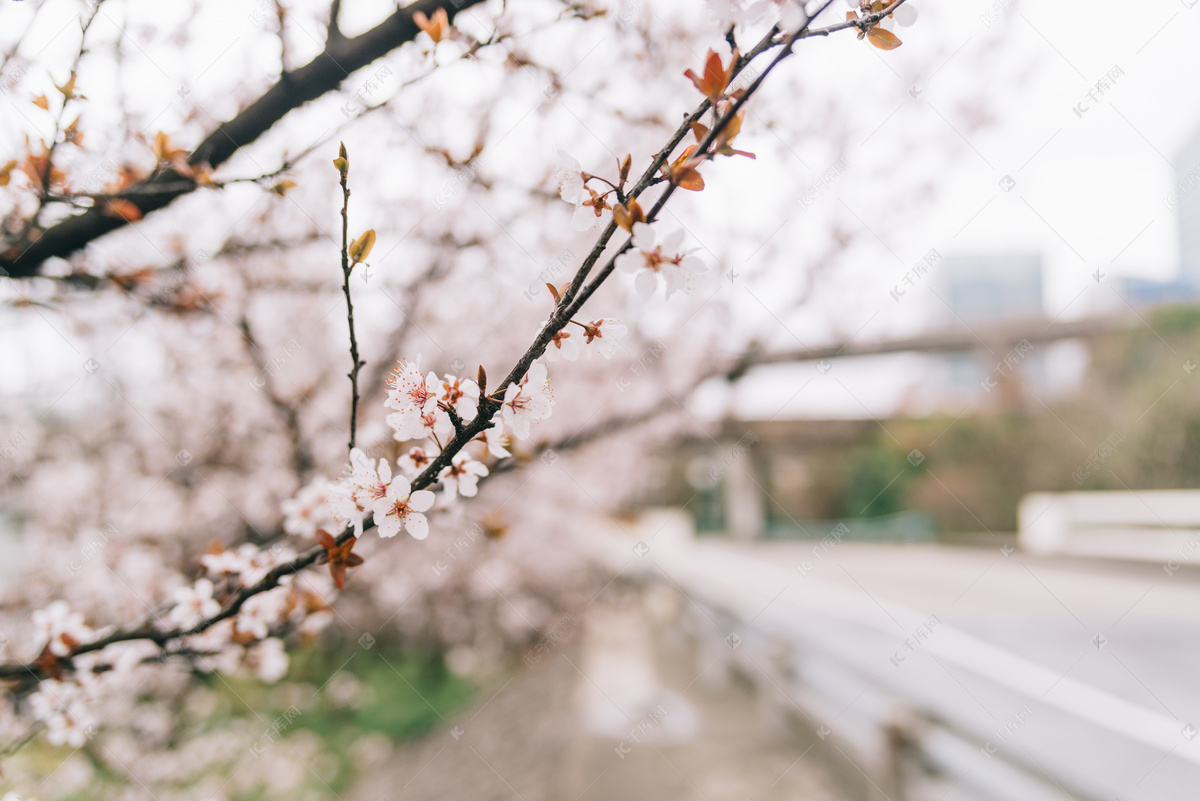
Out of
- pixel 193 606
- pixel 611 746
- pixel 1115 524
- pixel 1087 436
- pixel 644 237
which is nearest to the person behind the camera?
pixel 644 237

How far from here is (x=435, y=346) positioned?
3664 millimetres

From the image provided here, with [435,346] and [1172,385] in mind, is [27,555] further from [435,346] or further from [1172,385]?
[1172,385]

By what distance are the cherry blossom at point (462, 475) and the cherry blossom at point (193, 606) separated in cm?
83

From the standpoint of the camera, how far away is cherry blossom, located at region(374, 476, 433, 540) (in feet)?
2.91

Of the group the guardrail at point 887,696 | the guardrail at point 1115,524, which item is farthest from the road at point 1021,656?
the guardrail at point 1115,524

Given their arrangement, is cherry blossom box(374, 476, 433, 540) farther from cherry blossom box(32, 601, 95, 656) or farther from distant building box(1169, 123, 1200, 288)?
distant building box(1169, 123, 1200, 288)

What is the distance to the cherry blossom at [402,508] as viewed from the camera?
0.89 metres

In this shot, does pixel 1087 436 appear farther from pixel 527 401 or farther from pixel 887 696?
pixel 527 401

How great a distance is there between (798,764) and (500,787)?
6.36ft

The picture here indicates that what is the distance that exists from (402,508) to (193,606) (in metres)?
0.91

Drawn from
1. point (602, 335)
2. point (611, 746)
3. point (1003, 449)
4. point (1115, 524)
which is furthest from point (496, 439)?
point (1003, 449)

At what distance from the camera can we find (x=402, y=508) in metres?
0.92

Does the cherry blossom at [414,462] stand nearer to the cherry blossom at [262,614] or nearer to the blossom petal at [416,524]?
the blossom petal at [416,524]

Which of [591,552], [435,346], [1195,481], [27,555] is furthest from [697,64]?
[1195,481]
